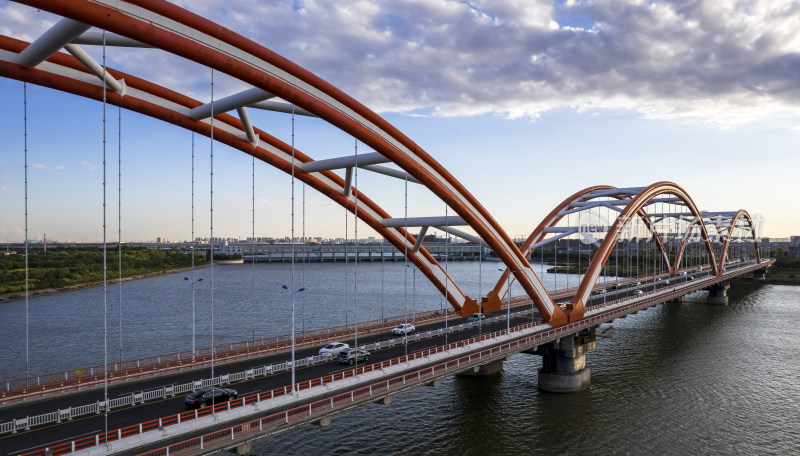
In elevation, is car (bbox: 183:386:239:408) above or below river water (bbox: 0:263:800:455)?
above

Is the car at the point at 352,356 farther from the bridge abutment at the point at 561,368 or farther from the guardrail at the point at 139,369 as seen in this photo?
the bridge abutment at the point at 561,368

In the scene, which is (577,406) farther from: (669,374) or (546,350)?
(669,374)

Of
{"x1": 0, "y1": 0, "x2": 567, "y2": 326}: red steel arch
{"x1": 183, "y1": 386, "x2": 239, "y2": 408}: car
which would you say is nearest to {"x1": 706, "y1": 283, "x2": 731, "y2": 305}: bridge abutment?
{"x1": 0, "y1": 0, "x2": 567, "y2": 326}: red steel arch

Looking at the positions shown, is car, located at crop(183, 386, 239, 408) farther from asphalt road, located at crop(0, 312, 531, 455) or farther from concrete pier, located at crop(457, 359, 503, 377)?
concrete pier, located at crop(457, 359, 503, 377)

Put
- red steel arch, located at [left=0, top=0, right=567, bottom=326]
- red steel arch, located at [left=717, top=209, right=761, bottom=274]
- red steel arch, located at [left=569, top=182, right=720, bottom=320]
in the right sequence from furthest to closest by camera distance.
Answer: red steel arch, located at [left=717, top=209, right=761, bottom=274] < red steel arch, located at [left=569, top=182, right=720, bottom=320] < red steel arch, located at [left=0, top=0, right=567, bottom=326]

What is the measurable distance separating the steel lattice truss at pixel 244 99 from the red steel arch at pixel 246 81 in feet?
0.15

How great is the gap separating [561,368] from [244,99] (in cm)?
3220

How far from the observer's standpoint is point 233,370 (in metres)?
31.8

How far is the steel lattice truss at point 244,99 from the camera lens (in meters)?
21.0

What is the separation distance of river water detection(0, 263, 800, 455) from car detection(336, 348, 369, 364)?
14.6 ft

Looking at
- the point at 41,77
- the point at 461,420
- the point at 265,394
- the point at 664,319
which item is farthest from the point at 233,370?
the point at 664,319

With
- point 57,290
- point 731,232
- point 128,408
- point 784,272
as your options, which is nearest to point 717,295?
point 731,232

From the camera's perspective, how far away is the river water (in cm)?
3275

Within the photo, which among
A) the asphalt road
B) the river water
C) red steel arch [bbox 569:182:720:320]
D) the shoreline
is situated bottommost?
the river water
